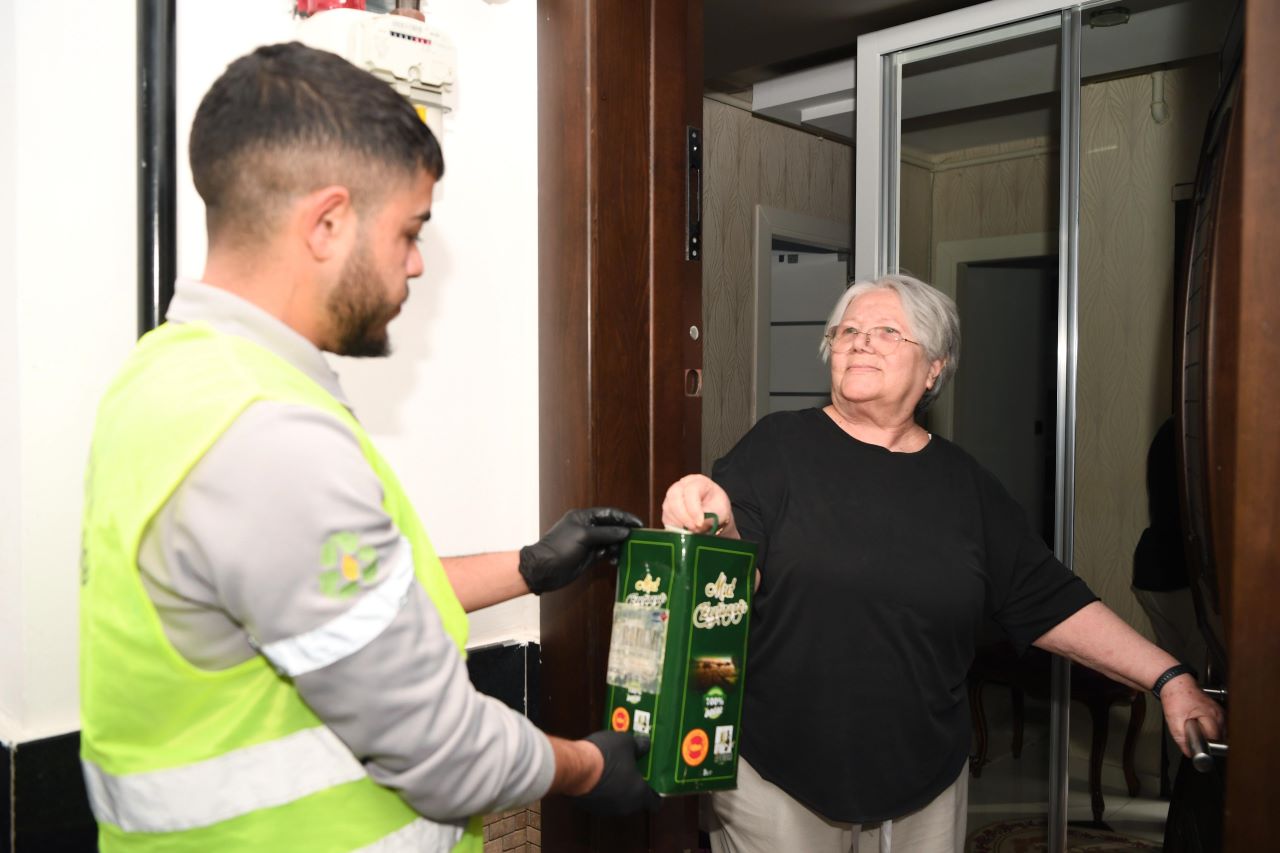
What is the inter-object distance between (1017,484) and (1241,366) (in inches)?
146

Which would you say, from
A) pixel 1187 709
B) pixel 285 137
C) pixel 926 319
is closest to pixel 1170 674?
pixel 1187 709

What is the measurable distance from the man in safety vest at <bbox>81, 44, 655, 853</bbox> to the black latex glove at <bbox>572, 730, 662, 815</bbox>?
10 centimetres

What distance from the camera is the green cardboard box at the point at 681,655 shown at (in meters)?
1.14

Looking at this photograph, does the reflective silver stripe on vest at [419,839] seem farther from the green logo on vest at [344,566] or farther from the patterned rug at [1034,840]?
the patterned rug at [1034,840]

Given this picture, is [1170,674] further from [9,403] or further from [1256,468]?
[9,403]

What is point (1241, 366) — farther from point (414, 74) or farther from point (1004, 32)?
point (1004, 32)

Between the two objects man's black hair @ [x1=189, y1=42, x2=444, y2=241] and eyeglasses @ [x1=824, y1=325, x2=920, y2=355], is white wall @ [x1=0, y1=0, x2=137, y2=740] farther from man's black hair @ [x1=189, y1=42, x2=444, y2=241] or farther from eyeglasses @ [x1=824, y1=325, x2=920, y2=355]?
eyeglasses @ [x1=824, y1=325, x2=920, y2=355]

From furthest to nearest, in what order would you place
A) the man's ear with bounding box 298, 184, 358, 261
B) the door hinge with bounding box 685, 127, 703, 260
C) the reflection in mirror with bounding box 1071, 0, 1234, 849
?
the reflection in mirror with bounding box 1071, 0, 1234, 849 → the door hinge with bounding box 685, 127, 703, 260 → the man's ear with bounding box 298, 184, 358, 261

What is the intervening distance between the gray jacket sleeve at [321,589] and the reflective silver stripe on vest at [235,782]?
41 millimetres

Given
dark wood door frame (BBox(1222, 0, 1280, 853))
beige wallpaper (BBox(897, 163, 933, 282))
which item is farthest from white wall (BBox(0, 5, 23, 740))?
beige wallpaper (BBox(897, 163, 933, 282))

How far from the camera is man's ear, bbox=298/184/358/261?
2.61ft

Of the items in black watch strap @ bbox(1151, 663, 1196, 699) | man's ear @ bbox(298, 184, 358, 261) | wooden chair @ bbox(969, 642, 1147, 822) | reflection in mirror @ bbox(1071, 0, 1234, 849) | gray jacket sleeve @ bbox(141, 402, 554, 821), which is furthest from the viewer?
reflection in mirror @ bbox(1071, 0, 1234, 849)

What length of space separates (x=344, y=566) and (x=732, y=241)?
337cm

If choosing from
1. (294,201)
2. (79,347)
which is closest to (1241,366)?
(294,201)
